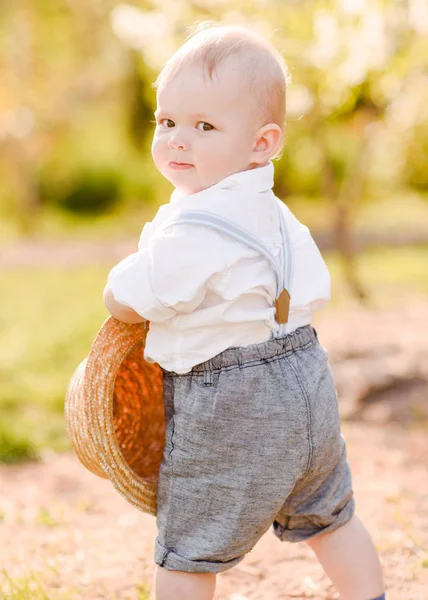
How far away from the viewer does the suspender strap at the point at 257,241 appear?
1.81m

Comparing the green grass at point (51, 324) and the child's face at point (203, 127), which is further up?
the child's face at point (203, 127)

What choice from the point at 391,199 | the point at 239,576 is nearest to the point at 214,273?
the point at 239,576

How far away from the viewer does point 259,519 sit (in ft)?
6.28

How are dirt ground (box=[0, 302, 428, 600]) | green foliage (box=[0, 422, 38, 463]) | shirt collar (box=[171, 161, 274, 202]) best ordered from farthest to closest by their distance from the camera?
1. green foliage (box=[0, 422, 38, 463])
2. dirt ground (box=[0, 302, 428, 600])
3. shirt collar (box=[171, 161, 274, 202])

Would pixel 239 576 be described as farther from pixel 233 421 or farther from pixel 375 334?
pixel 375 334

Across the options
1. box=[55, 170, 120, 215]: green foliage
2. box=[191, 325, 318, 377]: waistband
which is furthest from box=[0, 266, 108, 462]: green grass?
box=[55, 170, 120, 215]: green foliage

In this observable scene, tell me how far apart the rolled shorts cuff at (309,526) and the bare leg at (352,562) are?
31 millimetres

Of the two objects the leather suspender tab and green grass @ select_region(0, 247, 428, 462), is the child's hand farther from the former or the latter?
green grass @ select_region(0, 247, 428, 462)

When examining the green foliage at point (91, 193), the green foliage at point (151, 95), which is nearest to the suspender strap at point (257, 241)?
the green foliage at point (151, 95)

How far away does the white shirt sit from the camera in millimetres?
1784

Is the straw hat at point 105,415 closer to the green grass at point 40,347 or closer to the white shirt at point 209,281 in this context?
the white shirt at point 209,281

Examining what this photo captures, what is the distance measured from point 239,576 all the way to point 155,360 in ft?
3.30

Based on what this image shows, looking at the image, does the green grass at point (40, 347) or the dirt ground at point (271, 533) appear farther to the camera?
the green grass at point (40, 347)

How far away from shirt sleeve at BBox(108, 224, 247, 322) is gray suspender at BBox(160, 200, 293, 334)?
0.01 metres
